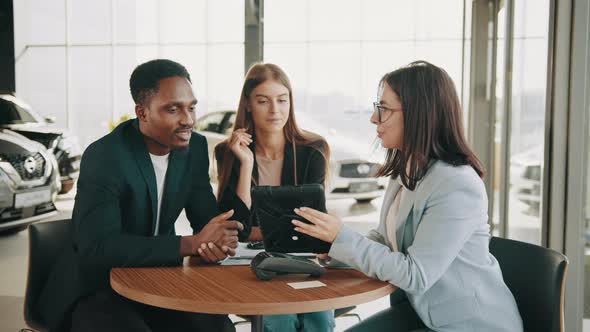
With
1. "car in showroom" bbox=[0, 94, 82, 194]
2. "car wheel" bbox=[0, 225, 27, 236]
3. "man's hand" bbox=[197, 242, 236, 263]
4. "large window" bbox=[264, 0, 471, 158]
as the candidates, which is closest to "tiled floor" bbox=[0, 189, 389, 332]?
"car wheel" bbox=[0, 225, 27, 236]

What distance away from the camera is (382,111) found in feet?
5.23

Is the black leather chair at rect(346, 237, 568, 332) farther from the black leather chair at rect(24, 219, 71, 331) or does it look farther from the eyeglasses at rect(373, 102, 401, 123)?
the black leather chair at rect(24, 219, 71, 331)

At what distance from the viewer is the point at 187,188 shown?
1.88m

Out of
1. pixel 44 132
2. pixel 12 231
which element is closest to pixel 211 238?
pixel 12 231

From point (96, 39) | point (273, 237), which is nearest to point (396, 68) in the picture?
point (273, 237)

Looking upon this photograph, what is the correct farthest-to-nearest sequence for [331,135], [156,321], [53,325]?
1. [331,135]
2. [156,321]
3. [53,325]

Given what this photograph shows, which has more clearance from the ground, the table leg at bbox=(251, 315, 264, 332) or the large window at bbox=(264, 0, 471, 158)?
the large window at bbox=(264, 0, 471, 158)

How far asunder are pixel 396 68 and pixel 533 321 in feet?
2.71

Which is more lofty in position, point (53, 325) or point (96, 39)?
point (96, 39)

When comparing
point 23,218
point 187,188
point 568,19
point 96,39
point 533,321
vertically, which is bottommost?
point 23,218

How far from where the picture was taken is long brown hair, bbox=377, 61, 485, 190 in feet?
4.98

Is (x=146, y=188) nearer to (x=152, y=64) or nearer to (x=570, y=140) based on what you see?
(x=152, y=64)

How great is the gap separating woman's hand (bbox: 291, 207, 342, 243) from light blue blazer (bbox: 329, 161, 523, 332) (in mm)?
26

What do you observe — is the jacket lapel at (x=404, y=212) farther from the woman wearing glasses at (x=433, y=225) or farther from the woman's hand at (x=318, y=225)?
the woman's hand at (x=318, y=225)
